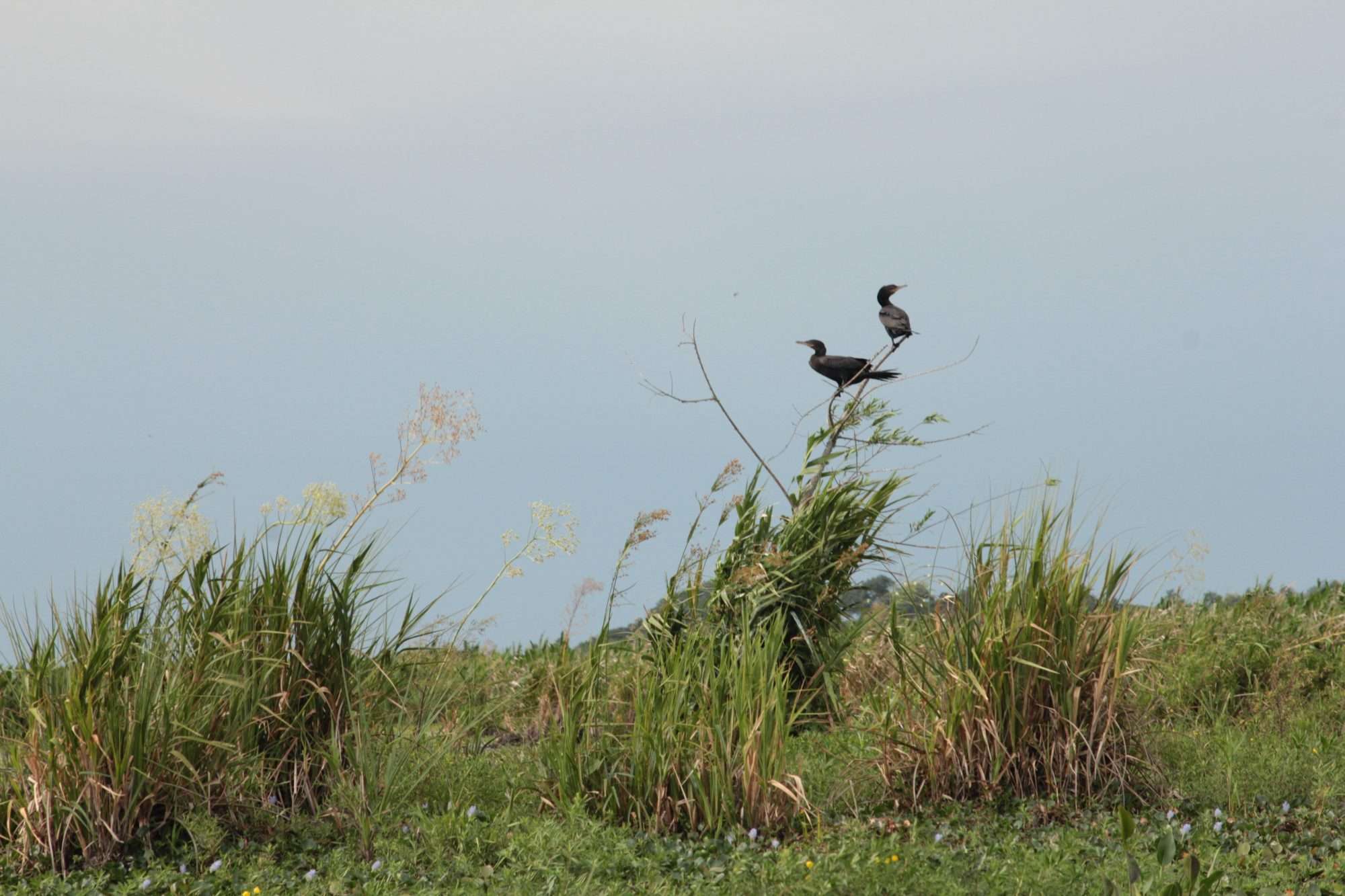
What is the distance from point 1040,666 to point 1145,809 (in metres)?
1.01

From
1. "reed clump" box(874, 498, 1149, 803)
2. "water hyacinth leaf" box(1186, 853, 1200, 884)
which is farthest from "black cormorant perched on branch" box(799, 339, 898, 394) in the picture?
"water hyacinth leaf" box(1186, 853, 1200, 884)

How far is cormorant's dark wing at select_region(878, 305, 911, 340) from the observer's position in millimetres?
9195

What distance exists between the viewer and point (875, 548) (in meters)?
8.11

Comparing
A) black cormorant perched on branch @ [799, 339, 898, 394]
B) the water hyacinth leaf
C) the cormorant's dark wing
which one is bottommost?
the water hyacinth leaf

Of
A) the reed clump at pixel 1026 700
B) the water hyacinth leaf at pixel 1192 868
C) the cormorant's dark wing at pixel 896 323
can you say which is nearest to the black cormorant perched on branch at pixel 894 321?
the cormorant's dark wing at pixel 896 323

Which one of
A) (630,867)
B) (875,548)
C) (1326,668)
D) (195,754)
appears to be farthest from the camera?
(1326,668)

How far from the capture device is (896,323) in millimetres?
9219

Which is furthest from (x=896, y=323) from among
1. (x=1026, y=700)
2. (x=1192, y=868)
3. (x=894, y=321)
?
(x=1192, y=868)

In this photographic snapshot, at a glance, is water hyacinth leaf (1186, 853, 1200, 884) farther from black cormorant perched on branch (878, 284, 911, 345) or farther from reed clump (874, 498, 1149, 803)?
black cormorant perched on branch (878, 284, 911, 345)

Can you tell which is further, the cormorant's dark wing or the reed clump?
the cormorant's dark wing

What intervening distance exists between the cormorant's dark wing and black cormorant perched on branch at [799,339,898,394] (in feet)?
1.54

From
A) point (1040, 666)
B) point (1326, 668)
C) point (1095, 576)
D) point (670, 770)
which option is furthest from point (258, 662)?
point (1326, 668)

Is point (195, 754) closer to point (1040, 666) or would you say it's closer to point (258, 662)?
point (258, 662)

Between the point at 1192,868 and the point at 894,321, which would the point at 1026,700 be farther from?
the point at 894,321
